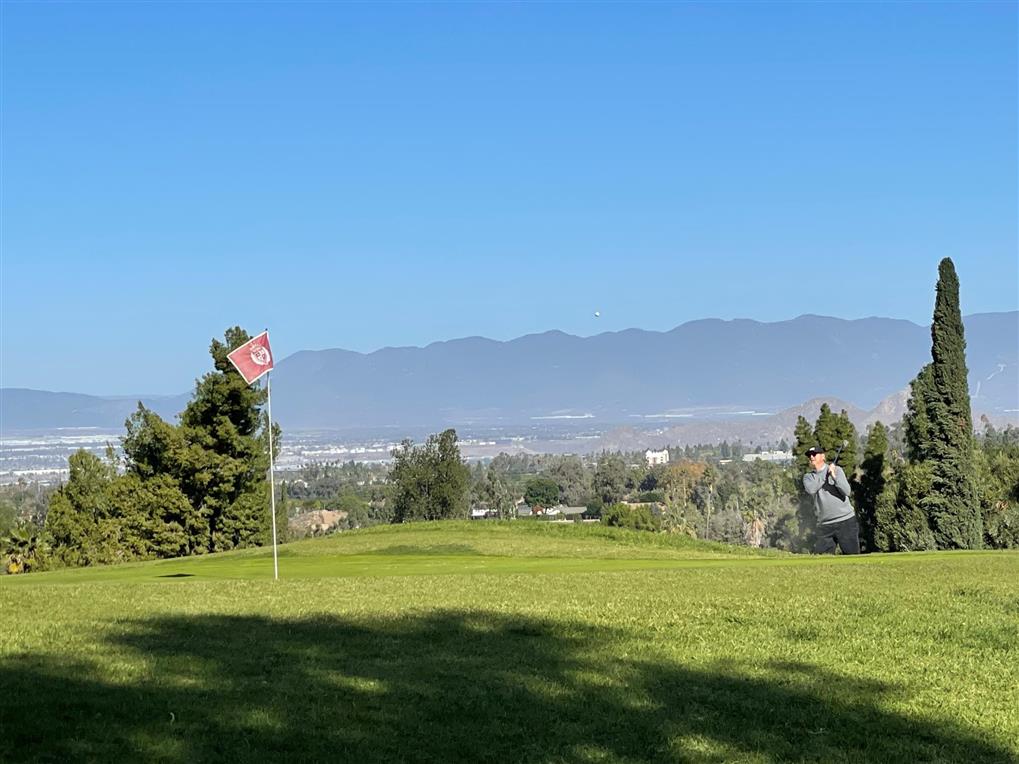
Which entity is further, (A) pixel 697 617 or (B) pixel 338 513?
(B) pixel 338 513

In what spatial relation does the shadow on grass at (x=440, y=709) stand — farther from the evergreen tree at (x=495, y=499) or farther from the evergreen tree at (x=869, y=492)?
the evergreen tree at (x=495, y=499)

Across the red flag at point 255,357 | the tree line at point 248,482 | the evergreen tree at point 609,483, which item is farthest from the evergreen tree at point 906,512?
the evergreen tree at point 609,483

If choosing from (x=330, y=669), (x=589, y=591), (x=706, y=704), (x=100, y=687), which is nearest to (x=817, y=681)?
(x=706, y=704)

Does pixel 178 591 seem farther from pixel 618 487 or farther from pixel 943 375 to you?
pixel 618 487

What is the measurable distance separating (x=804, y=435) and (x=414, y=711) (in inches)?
2911

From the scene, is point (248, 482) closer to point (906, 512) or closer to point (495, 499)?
point (906, 512)

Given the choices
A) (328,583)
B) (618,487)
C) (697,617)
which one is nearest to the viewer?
(697,617)

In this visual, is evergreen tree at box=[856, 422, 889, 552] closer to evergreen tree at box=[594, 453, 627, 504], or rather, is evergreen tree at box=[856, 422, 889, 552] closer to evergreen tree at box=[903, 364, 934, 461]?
evergreen tree at box=[903, 364, 934, 461]

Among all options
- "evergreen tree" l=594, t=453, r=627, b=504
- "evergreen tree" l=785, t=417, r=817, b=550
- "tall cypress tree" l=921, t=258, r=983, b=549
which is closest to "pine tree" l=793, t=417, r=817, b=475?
"evergreen tree" l=785, t=417, r=817, b=550

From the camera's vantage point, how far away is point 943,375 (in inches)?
2382

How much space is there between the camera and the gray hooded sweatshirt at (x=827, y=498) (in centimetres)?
3372

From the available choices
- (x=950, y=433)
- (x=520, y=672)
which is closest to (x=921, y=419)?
(x=950, y=433)

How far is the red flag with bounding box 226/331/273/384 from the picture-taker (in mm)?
28531

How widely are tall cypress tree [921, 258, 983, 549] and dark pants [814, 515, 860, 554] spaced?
2397cm
